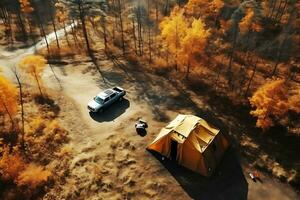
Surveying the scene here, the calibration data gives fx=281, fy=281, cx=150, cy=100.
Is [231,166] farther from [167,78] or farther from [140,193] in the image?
[167,78]

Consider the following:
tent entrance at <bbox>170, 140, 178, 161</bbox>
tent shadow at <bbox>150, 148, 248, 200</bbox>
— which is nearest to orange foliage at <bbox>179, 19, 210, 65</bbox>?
tent entrance at <bbox>170, 140, 178, 161</bbox>

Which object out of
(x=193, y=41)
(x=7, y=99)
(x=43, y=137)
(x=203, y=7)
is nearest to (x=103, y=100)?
(x=43, y=137)

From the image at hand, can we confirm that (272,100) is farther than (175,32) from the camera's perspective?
No

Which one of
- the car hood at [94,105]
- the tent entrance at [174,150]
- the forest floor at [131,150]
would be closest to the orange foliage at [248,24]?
the forest floor at [131,150]

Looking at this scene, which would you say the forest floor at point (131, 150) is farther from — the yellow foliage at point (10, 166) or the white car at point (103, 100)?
the yellow foliage at point (10, 166)

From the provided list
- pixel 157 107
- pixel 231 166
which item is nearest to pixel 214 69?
pixel 157 107

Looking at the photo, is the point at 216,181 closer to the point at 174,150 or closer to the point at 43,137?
the point at 174,150

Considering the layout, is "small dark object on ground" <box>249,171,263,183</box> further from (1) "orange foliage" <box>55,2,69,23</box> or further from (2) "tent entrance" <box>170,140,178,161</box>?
(1) "orange foliage" <box>55,2,69,23</box>
